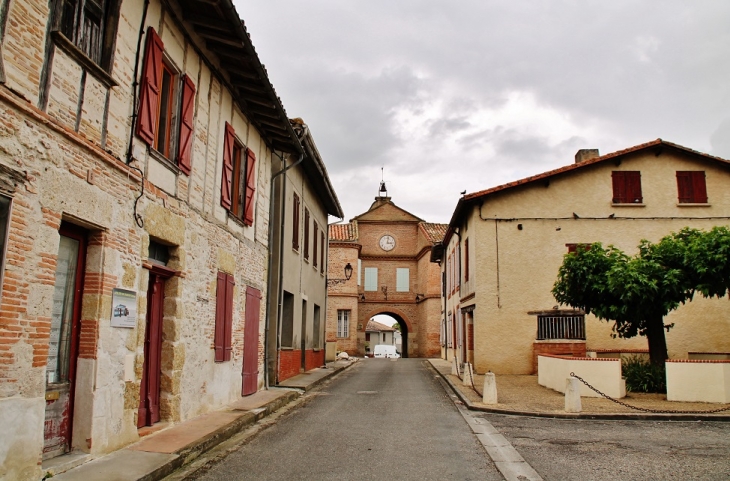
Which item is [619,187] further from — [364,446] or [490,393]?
[364,446]

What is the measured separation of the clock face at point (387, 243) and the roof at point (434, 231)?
234 cm

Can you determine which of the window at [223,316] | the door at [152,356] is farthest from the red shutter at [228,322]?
the door at [152,356]

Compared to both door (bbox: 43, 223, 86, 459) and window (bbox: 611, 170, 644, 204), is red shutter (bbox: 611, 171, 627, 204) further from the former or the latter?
door (bbox: 43, 223, 86, 459)

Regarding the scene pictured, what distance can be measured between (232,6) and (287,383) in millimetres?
9333

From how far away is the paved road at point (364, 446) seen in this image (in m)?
6.14

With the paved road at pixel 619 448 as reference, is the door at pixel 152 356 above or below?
above

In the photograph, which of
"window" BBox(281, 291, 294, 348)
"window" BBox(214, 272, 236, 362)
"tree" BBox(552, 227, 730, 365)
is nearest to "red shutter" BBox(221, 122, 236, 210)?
"window" BBox(214, 272, 236, 362)

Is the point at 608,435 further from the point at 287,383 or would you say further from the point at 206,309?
Answer: the point at 287,383

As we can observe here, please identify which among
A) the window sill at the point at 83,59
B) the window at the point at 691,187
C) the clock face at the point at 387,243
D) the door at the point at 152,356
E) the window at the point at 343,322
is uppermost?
the clock face at the point at 387,243

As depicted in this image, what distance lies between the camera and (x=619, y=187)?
1977cm

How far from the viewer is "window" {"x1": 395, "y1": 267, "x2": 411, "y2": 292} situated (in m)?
41.9

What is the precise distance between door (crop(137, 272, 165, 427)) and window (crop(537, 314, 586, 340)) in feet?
43.0

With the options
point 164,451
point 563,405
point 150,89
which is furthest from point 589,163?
point 164,451

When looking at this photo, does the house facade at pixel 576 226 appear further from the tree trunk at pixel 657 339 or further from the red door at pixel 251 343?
the red door at pixel 251 343
